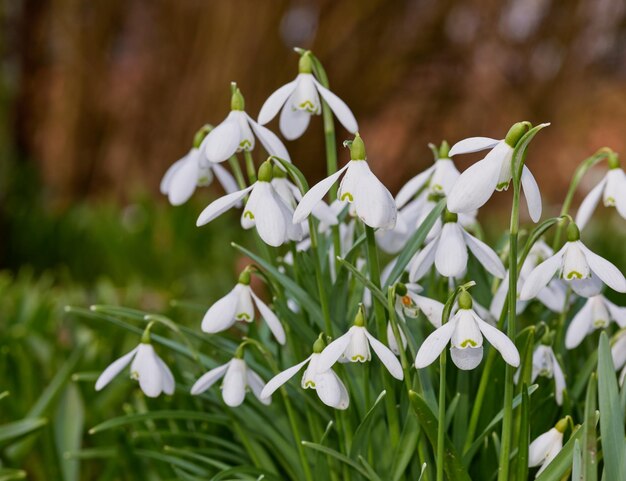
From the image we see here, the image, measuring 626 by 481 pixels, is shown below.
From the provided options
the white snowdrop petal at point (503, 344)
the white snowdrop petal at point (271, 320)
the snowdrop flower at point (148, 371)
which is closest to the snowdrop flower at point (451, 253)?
the white snowdrop petal at point (503, 344)

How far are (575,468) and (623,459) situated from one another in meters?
0.13

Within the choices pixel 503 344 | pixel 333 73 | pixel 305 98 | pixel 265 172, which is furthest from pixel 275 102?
pixel 333 73

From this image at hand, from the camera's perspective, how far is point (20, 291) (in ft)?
9.44

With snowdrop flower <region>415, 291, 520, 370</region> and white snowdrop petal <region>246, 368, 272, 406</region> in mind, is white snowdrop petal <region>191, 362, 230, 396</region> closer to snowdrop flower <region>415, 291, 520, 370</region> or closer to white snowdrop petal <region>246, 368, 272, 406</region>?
white snowdrop petal <region>246, 368, 272, 406</region>

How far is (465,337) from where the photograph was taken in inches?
43.5

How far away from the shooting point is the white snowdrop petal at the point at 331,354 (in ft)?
3.82

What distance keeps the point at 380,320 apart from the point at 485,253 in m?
0.19

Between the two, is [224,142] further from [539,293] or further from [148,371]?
[539,293]

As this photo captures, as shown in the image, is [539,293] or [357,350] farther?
[539,293]

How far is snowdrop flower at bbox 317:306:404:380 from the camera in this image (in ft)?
3.83

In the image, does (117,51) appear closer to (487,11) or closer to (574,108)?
(487,11)

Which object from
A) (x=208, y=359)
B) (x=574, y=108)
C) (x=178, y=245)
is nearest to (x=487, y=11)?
(x=574, y=108)

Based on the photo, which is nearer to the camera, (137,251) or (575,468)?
(575,468)

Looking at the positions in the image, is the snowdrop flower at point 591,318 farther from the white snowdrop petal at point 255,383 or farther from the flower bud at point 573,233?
the white snowdrop petal at point 255,383
